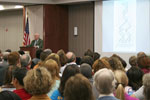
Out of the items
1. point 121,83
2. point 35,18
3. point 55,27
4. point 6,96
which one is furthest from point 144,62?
point 35,18

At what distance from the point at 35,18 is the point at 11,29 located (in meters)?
3.78

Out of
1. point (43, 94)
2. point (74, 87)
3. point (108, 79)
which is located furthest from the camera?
point (43, 94)

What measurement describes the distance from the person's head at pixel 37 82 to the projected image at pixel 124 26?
305 inches

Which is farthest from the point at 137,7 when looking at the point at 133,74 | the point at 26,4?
the point at 133,74

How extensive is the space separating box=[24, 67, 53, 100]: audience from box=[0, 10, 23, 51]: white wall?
12.3m

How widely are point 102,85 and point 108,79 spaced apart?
7cm

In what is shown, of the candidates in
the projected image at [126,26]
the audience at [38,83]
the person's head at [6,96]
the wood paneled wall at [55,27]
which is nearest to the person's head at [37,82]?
the audience at [38,83]

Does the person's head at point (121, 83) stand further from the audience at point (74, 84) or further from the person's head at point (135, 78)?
the person's head at point (135, 78)

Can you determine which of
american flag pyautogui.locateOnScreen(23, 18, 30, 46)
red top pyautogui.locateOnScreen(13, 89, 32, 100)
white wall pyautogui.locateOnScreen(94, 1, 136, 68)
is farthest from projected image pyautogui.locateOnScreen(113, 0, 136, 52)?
red top pyautogui.locateOnScreen(13, 89, 32, 100)

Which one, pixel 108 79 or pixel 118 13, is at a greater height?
pixel 118 13

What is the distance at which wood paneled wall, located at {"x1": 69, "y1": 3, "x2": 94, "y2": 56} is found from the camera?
1139 cm

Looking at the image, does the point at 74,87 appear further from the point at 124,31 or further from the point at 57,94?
the point at 124,31

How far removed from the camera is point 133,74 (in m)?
3.31

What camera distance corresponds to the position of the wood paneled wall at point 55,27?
451 inches
